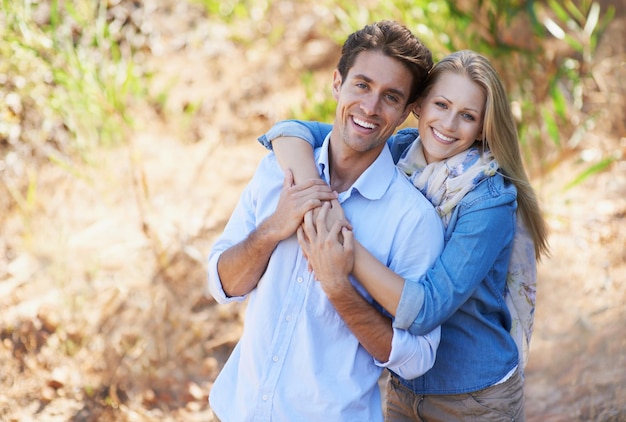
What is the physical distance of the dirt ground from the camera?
3.44 m

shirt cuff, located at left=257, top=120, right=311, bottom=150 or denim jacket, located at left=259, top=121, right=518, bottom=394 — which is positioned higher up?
shirt cuff, located at left=257, top=120, right=311, bottom=150

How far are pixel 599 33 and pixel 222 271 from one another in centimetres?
372

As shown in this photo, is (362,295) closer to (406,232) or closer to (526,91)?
(406,232)

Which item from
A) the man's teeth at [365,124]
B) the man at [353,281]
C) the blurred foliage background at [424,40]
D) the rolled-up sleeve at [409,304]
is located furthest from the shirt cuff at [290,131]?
the blurred foliage background at [424,40]

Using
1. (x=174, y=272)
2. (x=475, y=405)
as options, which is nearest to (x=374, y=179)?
(x=475, y=405)

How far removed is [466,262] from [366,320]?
11.5 inches

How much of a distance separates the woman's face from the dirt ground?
5.37 feet

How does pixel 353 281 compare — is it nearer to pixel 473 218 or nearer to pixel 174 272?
pixel 473 218

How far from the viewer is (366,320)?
177 centimetres

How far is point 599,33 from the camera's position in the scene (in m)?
4.68

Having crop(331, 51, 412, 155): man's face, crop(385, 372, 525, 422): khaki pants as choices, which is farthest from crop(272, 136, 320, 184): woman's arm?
crop(385, 372, 525, 422): khaki pants

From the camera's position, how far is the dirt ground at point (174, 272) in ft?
11.3

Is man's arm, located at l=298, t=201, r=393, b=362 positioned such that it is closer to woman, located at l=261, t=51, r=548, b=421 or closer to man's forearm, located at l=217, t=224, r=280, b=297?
woman, located at l=261, t=51, r=548, b=421

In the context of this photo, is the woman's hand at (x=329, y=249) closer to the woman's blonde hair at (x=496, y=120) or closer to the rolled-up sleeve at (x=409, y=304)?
the rolled-up sleeve at (x=409, y=304)
